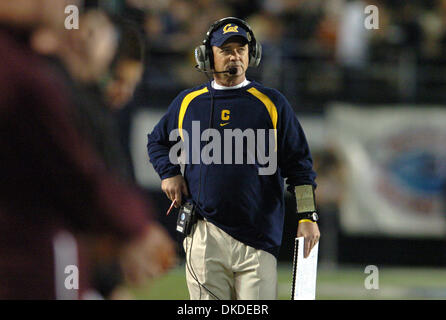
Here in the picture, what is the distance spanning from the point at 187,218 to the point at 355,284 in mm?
4932

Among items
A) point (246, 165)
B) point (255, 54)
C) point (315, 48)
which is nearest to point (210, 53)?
point (255, 54)

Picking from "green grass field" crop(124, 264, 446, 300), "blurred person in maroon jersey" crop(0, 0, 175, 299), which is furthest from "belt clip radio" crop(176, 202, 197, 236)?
"green grass field" crop(124, 264, 446, 300)

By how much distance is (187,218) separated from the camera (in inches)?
123

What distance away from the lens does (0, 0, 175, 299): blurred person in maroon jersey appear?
116cm

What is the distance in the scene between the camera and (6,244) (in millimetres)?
1314

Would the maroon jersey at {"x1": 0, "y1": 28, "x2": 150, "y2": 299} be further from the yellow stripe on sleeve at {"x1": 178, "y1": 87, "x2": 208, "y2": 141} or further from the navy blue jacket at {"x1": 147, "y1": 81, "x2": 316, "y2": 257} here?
the yellow stripe on sleeve at {"x1": 178, "y1": 87, "x2": 208, "y2": 141}

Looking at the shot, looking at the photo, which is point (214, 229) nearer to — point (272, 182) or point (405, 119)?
point (272, 182)

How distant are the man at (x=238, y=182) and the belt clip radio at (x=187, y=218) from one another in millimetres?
27

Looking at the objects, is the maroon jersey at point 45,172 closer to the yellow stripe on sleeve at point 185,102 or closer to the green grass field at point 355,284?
the yellow stripe on sleeve at point 185,102

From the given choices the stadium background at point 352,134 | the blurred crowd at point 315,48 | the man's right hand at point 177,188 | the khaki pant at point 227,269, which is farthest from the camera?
the blurred crowd at point 315,48

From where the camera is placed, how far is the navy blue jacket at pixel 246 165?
3.07 metres

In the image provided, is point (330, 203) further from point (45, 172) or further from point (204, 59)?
point (45, 172)

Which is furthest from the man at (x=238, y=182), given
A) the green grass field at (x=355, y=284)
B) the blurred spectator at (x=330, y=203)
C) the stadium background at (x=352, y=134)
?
the blurred spectator at (x=330, y=203)

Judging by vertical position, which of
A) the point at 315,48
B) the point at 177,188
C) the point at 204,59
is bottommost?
the point at 177,188
